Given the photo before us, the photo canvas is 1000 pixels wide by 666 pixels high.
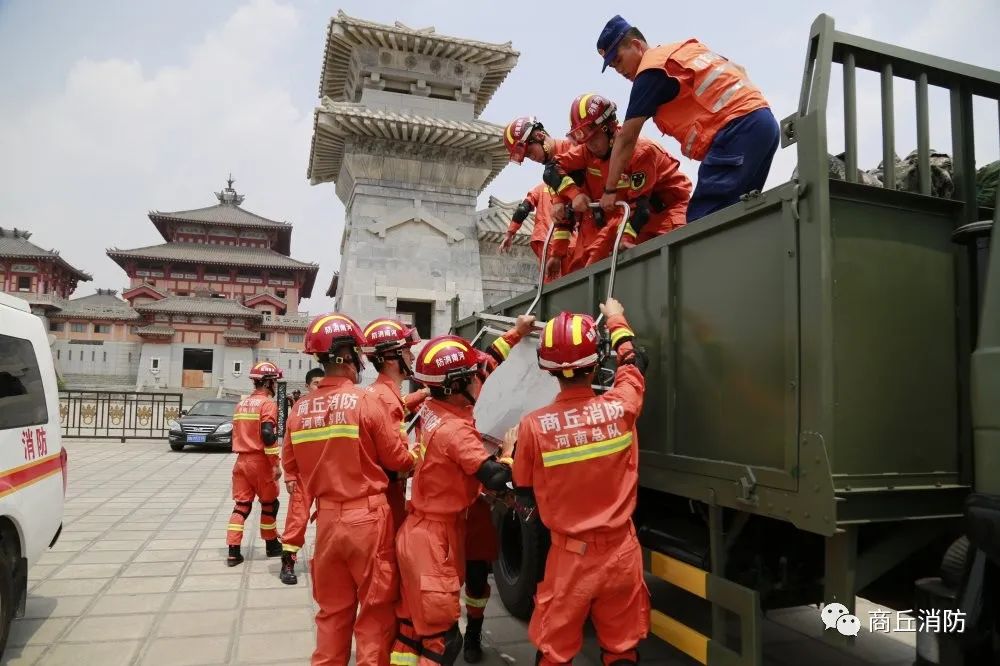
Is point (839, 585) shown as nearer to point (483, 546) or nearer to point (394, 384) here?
point (483, 546)

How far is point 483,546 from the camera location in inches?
166

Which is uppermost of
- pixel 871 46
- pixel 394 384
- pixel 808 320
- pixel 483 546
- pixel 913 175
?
pixel 871 46

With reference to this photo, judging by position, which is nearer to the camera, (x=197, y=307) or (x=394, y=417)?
(x=394, y=417)

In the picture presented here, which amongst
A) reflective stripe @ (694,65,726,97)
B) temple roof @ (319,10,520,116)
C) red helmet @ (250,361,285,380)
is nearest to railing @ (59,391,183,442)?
temple roof @ (319,10,520,116)

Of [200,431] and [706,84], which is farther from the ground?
[706,84]

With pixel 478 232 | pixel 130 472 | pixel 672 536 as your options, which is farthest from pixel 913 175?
pixel 478 232

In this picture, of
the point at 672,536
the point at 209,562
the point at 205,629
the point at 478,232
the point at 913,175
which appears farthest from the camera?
the point at 478,232

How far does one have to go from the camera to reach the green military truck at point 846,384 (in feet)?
7.74

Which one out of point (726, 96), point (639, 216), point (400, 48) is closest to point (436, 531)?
point (639, 216)

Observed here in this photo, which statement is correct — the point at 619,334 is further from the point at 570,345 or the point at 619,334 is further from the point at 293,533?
the point at 293,533

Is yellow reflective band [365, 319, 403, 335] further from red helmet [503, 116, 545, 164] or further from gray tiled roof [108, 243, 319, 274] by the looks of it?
gray tiled roof [108, 243, 319, 274]

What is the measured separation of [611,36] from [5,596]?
4.78 metres

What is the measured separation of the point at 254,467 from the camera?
6.52 m

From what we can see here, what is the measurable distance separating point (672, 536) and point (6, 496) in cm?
364
